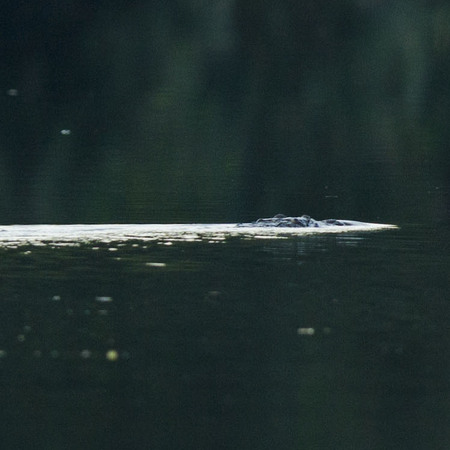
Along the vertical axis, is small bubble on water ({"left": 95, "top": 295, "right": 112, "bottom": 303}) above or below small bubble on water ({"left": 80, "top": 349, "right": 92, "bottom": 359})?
above

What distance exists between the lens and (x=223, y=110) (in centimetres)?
8231

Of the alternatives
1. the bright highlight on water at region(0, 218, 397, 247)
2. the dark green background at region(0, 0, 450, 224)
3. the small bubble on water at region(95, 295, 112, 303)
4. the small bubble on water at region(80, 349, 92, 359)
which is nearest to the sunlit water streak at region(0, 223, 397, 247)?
Result: the bright highlight on water at region(0, 218, 397, 247)

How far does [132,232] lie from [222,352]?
15.2 m

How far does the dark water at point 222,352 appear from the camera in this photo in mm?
12852

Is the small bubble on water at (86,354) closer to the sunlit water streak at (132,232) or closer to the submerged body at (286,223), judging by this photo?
the sunlit water streak at (132,232)

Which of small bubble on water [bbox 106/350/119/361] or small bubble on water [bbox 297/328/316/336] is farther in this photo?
small bubble on water [bbox 297/328/316/336]

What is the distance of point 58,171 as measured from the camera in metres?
54.7

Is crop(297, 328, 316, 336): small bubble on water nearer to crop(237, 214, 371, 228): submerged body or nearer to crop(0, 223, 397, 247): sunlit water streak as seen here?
crop(0, 223, 397, 247): sunlit water streak

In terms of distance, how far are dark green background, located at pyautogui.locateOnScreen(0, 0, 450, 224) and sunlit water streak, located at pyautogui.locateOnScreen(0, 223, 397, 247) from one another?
12.4 feet

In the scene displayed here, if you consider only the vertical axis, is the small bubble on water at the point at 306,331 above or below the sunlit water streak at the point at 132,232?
below

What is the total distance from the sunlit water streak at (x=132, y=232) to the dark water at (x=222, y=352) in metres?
2.89

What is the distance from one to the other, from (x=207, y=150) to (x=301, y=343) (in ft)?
167

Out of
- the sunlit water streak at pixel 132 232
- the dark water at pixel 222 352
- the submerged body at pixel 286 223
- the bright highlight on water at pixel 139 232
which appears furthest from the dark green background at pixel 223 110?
the dark water at pixel 222 352

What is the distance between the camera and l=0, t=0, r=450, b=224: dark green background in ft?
149
